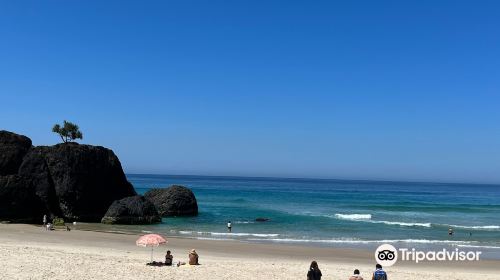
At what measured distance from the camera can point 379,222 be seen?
1922 inches

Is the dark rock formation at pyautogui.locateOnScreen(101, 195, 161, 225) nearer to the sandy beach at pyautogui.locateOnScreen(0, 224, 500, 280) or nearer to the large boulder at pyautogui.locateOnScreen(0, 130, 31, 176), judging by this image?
the large boulder at pyautogui.locateOnScreen(0, 130, 31, 176)

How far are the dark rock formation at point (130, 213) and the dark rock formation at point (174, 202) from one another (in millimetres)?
7588

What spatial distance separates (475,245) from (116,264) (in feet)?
82.1

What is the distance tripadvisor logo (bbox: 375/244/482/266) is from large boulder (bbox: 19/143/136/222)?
26.9 meters

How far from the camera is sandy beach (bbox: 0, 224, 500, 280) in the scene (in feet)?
57.8

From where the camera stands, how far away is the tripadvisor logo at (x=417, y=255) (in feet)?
83.5

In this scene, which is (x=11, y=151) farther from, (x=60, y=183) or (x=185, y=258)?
(x=185, y=258)

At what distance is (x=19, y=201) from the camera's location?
130 ft

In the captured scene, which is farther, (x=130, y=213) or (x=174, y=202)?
(x=174, y=202)

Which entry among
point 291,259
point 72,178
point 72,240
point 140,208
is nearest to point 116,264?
point 291,259

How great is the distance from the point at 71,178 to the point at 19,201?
4.87 m

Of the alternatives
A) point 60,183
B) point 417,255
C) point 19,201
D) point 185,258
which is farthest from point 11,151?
point 417,255

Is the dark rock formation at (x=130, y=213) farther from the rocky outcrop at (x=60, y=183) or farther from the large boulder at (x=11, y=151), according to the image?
the large boulder at (x=11, y=151)

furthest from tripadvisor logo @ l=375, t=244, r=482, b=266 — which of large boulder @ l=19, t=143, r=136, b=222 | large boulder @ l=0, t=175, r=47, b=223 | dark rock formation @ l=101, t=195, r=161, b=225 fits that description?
large boulder @ l=0, t=175, r=47, b=223
